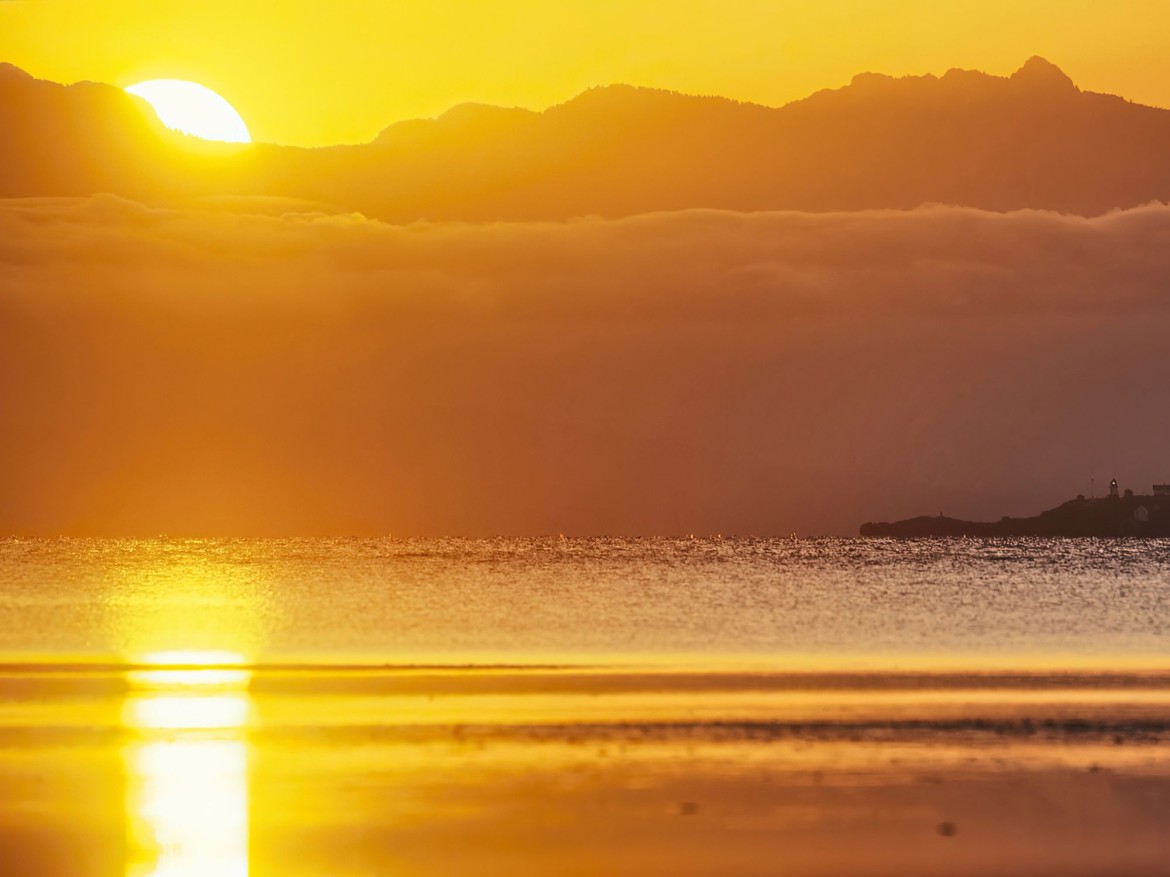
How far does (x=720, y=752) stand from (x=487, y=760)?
13.6 feet

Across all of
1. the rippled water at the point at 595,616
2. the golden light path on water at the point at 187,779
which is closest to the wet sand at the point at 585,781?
the golden light path on water at the point at 187,779

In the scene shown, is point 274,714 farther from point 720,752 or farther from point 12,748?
point 720,752

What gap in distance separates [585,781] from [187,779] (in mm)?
6350

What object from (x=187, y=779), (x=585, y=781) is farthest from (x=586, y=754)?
(x=187, y=779)

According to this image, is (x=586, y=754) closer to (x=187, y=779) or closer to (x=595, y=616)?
(x=187, y=779)

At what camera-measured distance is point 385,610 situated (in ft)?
300

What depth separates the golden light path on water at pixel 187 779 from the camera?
2052 centimetres

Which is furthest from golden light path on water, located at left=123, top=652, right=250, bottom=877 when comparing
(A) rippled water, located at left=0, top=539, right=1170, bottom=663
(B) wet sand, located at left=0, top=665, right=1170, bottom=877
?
(A) rippled water, located at left=0, top=539, right=1170, bottom=663

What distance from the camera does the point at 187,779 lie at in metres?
26.6

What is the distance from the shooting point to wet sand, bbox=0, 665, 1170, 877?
20.8 metres

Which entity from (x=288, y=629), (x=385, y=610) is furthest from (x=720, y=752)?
(x=385, y=610)

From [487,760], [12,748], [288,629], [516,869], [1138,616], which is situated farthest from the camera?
[1138,616]

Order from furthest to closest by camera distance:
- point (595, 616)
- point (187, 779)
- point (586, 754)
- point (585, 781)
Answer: point (595, 616) < point (586, 754) < point (187, 779) < point (585, 781)

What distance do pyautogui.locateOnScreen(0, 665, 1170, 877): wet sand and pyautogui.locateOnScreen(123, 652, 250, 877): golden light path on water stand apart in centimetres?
7
